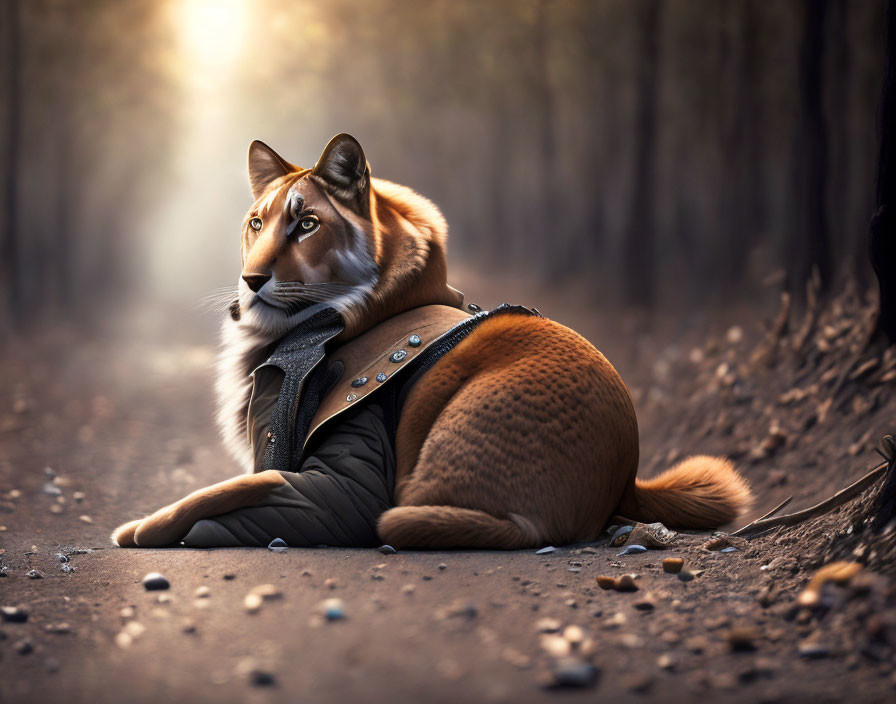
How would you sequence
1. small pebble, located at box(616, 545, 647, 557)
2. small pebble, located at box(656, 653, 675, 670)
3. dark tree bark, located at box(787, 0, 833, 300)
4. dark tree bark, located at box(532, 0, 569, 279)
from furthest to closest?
1. dark tree bark, located at box(532, 0, 569, 279)
2. dark tree bark, located at box(787, 0, 833, 300)
3. small pebble, located at box(616, 545, 647, 557)
4. small pebble, located at box(656, 653, 675, 670)

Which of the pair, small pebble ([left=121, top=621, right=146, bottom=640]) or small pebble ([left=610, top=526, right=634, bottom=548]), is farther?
small pebble ([left=610, top=526, right=634, bottom=548])

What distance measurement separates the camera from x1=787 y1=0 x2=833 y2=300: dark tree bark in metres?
6.62

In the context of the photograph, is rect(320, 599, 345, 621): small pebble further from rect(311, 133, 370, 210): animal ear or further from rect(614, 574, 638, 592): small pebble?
rect(311, 133, 370, 210): animal ear

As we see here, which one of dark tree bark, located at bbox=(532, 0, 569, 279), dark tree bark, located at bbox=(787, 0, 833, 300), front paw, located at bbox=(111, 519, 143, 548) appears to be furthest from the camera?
dark tree bark, located at bbox=(532, 0, 569, 279)

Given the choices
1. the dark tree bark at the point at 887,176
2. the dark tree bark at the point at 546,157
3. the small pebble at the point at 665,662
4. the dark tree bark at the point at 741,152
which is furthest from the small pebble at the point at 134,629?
the dark tree bark at the point at 546,157

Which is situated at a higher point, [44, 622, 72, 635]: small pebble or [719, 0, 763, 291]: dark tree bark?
[719, 0, 763, 291]: dark tree bark

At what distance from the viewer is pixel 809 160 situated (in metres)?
6.85

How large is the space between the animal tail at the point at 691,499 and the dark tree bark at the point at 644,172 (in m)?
5.14

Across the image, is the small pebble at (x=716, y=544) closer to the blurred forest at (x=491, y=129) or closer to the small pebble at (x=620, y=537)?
the small pebble at (x=620, y=537)

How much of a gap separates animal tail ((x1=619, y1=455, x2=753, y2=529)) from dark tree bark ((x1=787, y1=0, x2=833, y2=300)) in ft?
11.0

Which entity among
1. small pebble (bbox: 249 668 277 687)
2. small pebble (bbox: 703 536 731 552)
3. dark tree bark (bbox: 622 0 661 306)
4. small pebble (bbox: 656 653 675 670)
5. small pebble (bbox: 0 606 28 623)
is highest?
dark tree bark (bbox: 622 0 661 306)

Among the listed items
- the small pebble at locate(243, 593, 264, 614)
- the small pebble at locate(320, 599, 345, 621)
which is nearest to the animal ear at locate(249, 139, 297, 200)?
the small pebble at locate(243, 593, 264, 614)

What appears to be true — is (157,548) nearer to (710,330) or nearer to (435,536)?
(435,536)

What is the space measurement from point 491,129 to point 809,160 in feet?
20.4
